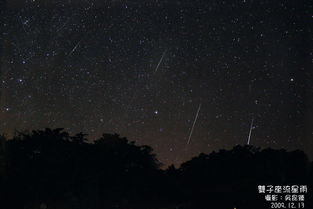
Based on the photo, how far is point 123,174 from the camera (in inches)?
1120

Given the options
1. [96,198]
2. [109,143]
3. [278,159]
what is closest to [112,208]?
[96,198]

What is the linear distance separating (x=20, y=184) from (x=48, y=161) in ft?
7.45

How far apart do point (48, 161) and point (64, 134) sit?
244 cm

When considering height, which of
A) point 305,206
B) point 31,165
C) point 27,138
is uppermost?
point 27,138

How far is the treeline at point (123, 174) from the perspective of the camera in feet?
82.6

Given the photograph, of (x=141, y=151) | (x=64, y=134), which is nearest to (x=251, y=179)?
(x=141, y=151)

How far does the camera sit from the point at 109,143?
3042 centimetres

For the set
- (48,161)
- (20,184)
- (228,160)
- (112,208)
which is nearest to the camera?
(20,184)

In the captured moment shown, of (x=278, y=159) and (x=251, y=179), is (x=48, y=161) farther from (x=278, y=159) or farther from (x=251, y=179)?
(x=278, y=159)

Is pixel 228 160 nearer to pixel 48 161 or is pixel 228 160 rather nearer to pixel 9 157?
pixel 48 161

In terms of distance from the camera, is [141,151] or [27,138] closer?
[27,138]

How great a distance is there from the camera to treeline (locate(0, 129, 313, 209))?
25188 millimetres

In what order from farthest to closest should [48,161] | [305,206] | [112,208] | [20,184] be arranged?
1. [112,208]
2. [48,161]
3. [20,184]
4. [305,206]

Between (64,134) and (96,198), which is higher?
(64,134)
